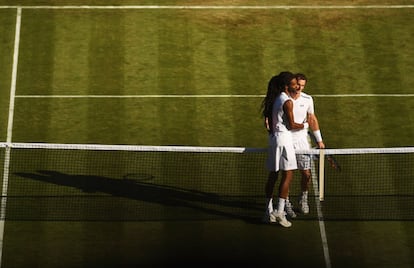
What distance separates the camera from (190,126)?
24234mm

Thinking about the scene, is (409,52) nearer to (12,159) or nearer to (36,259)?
(12,159)

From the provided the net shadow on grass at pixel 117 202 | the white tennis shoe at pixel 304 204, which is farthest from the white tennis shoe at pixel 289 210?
the net shadow on grass at pixel 117 202

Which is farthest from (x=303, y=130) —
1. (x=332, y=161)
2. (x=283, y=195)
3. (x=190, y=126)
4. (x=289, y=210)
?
(x=190, y=126)

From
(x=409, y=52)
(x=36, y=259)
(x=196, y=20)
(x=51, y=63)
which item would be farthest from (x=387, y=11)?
(x=36, y=259)

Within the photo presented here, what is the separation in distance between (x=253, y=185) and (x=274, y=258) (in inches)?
105

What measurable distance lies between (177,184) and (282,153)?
264 cm

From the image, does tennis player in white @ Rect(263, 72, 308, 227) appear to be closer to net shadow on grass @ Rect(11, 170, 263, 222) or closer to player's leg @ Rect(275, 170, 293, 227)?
player's leg @ Rect(275, 170, 293, 227)

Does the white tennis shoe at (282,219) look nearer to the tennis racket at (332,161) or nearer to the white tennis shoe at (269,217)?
the white tennis shoe at (269,217)

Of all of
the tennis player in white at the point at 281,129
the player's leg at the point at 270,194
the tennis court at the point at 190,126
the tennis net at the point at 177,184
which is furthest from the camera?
the tennis net at the point at 177,184

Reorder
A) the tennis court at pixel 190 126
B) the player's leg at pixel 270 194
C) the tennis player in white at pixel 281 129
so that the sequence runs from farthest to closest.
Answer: the player's leg at pixel 270 194, the tennis player in white at pixel 281 129, the tennis court at pixel 190 126

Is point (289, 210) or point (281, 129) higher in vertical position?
point (281, 129)

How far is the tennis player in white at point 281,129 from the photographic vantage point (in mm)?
20156

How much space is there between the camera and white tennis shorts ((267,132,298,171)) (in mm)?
20172

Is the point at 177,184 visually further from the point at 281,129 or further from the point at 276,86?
the point at 276,86
